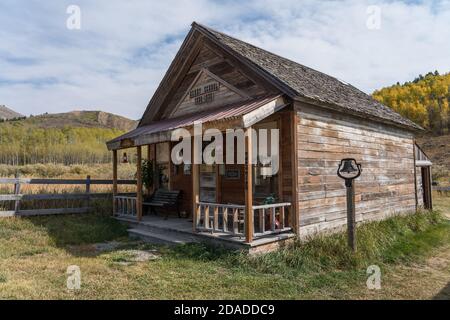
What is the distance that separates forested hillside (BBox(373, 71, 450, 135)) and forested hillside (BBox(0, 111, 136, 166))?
235 ft

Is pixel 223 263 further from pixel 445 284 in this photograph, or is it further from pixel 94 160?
pixel 94 160

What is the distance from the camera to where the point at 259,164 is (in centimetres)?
888

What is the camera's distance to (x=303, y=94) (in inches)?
306

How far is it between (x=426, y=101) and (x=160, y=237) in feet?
299

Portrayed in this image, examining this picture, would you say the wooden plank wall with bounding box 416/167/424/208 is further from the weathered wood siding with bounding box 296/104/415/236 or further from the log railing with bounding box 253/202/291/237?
the log railing with bounding box 253/202/291/237

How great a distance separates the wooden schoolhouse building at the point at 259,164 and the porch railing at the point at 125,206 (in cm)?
3

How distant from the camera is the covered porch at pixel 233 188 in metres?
7.10

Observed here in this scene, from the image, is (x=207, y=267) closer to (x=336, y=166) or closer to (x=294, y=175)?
(x=294, y=175)

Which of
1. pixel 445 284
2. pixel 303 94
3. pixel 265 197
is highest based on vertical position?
pixel 303 94

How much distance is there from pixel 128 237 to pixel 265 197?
4101mm

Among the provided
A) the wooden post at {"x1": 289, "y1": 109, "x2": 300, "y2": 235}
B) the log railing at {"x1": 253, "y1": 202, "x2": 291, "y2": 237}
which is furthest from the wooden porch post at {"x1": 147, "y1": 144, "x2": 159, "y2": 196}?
the wooden post at {"x1": 289, "y1": 109, "x2": 300, "y2": 235}

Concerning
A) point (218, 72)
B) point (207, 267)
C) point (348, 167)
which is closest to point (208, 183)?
point (218, 72)
